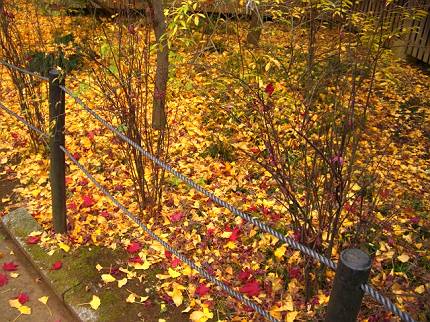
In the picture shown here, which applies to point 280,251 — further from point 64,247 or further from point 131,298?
point 64,247

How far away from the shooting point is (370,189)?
11.3 ft

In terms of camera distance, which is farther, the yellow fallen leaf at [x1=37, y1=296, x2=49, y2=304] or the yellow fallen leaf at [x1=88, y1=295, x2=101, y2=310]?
the yellow fallen leaf at [x1=37, y1=296, x2=49, y2=304]

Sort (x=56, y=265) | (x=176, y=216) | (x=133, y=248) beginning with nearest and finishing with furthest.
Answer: (x=56, y=265) < (x=133, y=248) < (x=176, y=216)

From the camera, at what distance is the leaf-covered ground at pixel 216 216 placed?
8.74ft

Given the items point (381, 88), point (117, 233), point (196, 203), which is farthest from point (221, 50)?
point (117, 233)

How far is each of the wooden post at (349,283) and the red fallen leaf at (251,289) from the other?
4.22ft

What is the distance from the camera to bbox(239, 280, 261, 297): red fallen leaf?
104 inches

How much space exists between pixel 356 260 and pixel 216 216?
208 centimetres

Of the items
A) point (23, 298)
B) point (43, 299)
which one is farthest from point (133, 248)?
point (23, 298)

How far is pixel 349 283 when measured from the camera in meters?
1.31

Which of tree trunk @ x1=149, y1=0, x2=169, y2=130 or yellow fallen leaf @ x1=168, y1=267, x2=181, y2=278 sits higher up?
tree trunk @ x1=149, y1=0, x2=169, y2=130

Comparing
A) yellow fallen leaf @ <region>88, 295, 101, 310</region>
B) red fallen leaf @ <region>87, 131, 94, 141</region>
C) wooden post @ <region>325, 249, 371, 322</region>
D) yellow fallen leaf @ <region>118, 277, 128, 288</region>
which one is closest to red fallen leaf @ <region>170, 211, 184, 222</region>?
yellow fallen leaf @ <region>118, 277, 128, 288</region>

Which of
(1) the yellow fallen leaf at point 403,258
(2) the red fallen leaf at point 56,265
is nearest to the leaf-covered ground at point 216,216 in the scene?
(1) the yellow fallen leaf at point 403,258

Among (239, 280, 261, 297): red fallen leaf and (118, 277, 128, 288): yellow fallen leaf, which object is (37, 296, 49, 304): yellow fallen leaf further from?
(239, 280, 261, 297): red fallen leaf
